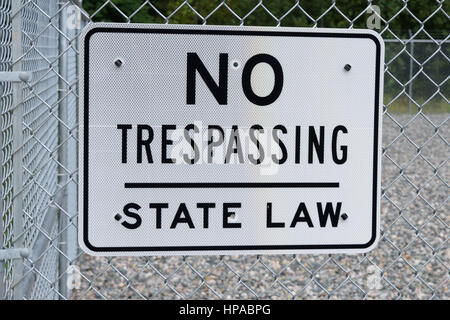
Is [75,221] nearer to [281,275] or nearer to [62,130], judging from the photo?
[62,130]

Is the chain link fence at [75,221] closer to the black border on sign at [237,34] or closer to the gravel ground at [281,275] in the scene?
the gravel ground at [281,275]

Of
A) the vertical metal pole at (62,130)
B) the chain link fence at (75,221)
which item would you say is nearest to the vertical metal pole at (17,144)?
the chain link fence at (75,221)

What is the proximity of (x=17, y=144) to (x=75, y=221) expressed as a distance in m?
2.68

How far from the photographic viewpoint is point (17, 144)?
6.75ft

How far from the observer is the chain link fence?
2.49m

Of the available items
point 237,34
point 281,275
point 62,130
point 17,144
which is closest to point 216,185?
point 237,34

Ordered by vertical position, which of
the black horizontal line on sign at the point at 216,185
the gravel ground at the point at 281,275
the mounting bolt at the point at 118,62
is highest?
the mounting bolt at the point at 118,62

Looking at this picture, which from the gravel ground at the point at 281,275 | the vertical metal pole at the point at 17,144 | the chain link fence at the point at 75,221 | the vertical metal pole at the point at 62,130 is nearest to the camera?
the vertical metal pole at the point at 17,144

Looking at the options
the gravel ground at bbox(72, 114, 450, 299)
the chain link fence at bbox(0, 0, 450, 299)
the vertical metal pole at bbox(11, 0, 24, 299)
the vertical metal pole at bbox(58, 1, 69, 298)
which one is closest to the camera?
the vertical metal pole at bbox(11, 0, 24, 299)

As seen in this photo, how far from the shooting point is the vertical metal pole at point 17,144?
2.06 m

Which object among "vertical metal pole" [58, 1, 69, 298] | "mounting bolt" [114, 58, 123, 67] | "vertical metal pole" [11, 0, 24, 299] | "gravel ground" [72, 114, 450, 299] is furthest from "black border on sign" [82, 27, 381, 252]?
"gravel ground" [72, 114, 450, 299]

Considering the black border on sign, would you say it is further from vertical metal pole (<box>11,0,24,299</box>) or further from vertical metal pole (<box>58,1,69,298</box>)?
vertical metal pole (<box>58,1,69,298</box>)

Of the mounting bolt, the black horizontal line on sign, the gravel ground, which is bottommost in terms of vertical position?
the gravel ground

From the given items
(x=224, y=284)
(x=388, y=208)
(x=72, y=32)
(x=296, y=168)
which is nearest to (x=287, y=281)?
(x=224, y=284)
